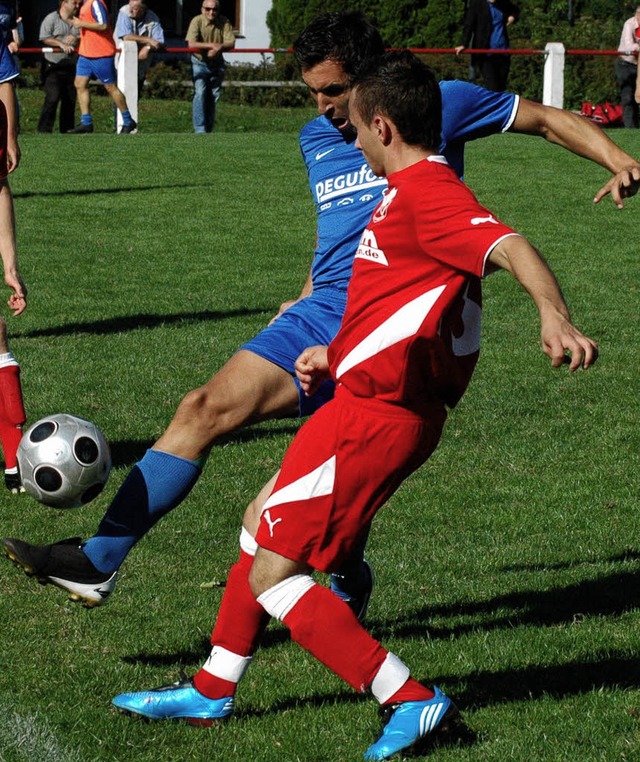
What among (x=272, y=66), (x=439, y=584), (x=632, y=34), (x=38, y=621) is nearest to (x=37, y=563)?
(x=38, y=621)

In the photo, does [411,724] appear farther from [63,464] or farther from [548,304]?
[63,464]

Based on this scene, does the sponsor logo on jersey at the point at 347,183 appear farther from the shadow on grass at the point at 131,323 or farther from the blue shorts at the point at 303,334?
the shadow on grass at the point at 131,323

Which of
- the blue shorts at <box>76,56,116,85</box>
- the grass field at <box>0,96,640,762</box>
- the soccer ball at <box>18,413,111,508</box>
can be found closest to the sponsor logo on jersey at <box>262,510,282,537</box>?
the grass field at <box>0,96,640,762</box>

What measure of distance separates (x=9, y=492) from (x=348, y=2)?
30112 mm

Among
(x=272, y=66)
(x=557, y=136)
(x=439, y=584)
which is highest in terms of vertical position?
(x=557, y=136)

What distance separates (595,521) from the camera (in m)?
6.21

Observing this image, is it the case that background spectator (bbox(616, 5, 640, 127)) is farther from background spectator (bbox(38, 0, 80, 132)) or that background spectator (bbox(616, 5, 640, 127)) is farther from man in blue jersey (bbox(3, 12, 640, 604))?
man in blue jersey (bbox(3, 12, 640, 604))

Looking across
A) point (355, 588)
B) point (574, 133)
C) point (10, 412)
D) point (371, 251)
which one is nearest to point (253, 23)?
point (10, 412)

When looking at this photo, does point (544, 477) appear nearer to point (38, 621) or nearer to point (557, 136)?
point (557, 136)

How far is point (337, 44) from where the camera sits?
4828 millimetres

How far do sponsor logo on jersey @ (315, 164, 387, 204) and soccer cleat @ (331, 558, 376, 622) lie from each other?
4.56 feet

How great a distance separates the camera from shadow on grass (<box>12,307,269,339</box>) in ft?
34.6

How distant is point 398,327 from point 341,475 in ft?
1.42

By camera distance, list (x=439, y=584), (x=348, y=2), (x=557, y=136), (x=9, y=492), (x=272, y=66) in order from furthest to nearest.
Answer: (x=348, y=2), (x=272, y=66), (x=9, y=492), (x=439, y=584), (x=557, y=136)
